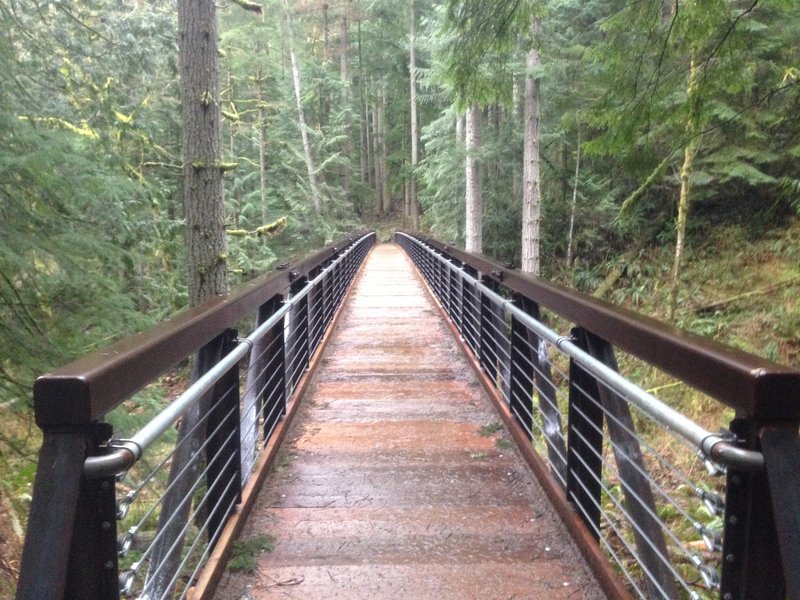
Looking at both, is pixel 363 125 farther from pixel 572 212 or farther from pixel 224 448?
pixel 224 448

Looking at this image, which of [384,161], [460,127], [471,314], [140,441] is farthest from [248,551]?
[384,161]

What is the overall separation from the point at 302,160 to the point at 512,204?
1416 cm

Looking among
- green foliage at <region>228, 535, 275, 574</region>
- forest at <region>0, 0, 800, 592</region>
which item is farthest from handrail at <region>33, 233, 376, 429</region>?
forest at <region>0, 0, 800, 592</region>

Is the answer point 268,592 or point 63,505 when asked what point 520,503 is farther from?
point 63,505

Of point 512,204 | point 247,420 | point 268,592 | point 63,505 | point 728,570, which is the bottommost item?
point 268,592

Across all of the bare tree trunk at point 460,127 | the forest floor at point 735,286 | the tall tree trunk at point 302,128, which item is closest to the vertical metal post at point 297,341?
the forest floor at point 735,286

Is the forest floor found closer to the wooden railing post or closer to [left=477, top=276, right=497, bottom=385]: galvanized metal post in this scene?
[left=477, top=276, right=497, bottom=385]: galvanized metal post

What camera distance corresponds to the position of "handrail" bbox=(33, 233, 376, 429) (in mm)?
1436

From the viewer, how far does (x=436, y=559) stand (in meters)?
2.76

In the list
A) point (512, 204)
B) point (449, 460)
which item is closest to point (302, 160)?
point (512, 204)

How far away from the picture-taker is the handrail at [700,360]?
1.43 meters

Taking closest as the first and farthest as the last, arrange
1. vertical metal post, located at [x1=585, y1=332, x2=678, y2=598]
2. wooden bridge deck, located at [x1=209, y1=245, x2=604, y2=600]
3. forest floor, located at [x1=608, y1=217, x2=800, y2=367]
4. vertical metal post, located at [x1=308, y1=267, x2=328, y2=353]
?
vertical metal post, located at [x1=585, y1=332, x2=678, y2=598], wooden bridge deck, located at [x1=209, y1=245, x2=604, y2=600], vertical metal post, located at [x1=308, y1=267, x2=328, y2=353], forest floor, located at [x1=608, y1=217, x2=800, y2=367]

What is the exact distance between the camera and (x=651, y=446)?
8.66 ft

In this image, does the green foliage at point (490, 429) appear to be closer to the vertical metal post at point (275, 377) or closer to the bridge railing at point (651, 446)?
the bridge railing at point (651, 446)
